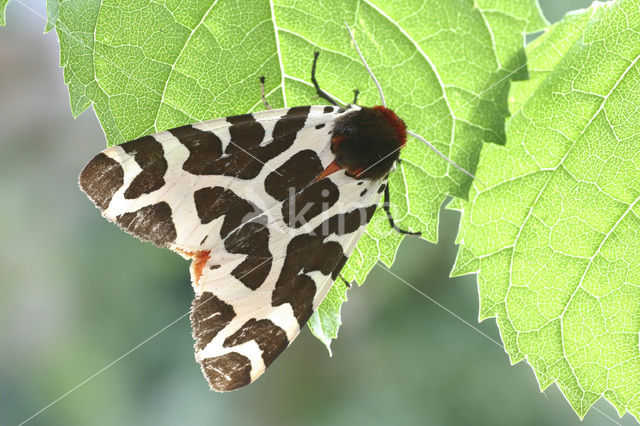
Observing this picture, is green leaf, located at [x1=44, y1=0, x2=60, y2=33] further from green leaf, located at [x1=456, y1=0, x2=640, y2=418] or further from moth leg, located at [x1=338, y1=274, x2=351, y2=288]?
green leaf, located at [x1=456, y1=0, x2=640, y2=418]

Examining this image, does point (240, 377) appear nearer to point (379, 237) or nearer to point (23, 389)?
point (379, 237)

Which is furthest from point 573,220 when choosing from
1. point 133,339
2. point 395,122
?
point 133,339

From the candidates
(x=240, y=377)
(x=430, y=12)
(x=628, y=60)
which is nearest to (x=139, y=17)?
(x=430, y=12)

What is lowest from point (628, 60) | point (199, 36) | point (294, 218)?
point (294, 218)

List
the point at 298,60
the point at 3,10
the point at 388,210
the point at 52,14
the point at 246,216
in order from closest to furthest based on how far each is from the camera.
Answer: the point at 3,10
the point at 52,14
the point at 298,60
the point at 388,210
the point at 246,216

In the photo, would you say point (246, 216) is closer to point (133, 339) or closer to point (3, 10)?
point (3, 10)

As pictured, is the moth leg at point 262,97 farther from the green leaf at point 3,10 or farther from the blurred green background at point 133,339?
the blurred green background at point 133,339

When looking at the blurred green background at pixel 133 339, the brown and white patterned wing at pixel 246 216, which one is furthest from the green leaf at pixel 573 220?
the blurred green background at pixel 133 339
